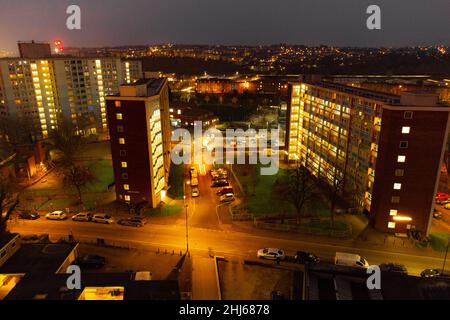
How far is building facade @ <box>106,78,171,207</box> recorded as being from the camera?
33438 mm

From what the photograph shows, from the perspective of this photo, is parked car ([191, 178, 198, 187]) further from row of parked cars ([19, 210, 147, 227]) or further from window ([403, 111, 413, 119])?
window ([403, 111, 413, 119])

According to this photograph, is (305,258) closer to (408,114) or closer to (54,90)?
(408,114)

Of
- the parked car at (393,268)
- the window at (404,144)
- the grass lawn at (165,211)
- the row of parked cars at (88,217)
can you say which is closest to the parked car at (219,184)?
the grass lawn at (165,211)

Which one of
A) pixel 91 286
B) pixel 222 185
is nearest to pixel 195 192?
pixel 222 185

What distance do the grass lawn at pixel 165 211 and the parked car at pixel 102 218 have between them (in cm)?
360

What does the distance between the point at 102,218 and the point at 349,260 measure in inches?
878

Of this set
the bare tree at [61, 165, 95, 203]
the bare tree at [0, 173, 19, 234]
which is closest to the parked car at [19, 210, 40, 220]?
the bare tree at [0, 173, 19, 234]

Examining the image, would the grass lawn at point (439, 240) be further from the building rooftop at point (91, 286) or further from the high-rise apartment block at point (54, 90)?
the high-rise apartment block at point (54, 90)

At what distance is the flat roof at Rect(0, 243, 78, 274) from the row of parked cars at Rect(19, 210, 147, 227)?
6585 millimetres

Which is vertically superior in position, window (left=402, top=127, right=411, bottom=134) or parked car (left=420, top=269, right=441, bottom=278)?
window (left=402, top=127, right=411, bottom=134)

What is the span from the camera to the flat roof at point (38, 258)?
A: 22672 millimetres

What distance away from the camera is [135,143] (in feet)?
112

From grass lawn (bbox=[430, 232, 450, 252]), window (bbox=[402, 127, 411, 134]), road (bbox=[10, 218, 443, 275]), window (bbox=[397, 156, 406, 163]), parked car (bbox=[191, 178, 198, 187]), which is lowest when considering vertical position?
grass lawn (bbox=[430, 232, 450, 252])
